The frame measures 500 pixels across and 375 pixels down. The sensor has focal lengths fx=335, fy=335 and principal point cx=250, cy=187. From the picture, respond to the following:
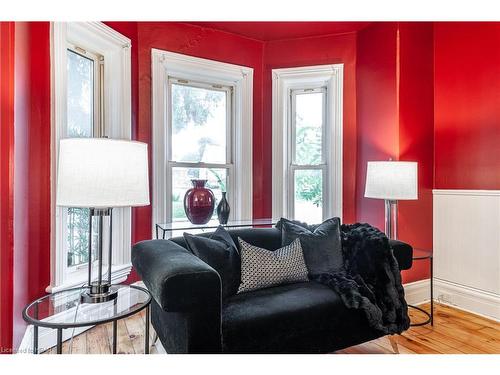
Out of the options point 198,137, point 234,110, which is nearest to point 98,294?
point 198,137

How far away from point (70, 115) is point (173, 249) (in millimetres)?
1388

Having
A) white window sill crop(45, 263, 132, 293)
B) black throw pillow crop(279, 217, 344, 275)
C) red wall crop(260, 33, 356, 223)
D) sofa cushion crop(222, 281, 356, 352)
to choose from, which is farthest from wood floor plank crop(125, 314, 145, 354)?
red wall crop(260, 33, 356, 223)

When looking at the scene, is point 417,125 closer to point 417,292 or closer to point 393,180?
point 393,180

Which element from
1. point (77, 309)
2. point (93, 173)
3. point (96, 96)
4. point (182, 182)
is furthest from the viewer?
point (182, 182)

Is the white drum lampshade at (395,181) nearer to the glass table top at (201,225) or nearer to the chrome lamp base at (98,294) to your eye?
the glass table top at (201,225)

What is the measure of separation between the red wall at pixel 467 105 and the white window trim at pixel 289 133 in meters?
0.89

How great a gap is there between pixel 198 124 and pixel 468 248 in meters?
2.71

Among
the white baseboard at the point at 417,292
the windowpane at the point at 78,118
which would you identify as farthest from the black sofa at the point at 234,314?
the white baseboard at the point at 417,292

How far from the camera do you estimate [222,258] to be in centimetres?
198

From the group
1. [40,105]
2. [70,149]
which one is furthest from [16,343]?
[40,105]

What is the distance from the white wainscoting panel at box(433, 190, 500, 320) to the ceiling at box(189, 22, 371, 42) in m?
1.80

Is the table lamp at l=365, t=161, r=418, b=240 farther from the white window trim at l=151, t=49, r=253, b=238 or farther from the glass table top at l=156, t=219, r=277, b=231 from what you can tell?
the white window trim at l=151, t=49, r=253, b=238

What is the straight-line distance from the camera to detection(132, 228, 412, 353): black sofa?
152 cm

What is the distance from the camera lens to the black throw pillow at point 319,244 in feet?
7.36
